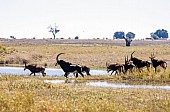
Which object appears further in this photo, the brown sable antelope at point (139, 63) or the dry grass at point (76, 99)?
the brown sable antelope at point (139, 63)

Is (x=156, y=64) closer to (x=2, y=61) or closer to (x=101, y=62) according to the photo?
(x=101, y=62)

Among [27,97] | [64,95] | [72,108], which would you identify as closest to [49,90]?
[64,95]

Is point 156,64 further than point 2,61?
No

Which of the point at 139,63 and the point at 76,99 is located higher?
the point at 139,63

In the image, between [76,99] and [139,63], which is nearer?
[76,99]

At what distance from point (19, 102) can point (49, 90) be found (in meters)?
5.41

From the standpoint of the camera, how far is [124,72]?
29.9 meters

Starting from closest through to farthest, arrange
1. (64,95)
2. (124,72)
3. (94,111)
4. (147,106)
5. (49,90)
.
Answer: (94,111)
(147,106)
(64,95)
(49,90)
(124,72)

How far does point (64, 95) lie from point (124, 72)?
36.5ft

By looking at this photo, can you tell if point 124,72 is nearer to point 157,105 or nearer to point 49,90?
point 49,90

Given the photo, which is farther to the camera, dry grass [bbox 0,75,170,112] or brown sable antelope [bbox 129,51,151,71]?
brown sable antelope [bbox 129,51,151,71]

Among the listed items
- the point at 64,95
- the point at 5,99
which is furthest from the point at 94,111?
the point at 64,95

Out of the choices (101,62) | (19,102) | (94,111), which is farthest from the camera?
(101,62)

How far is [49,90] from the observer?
2078 centimetres
